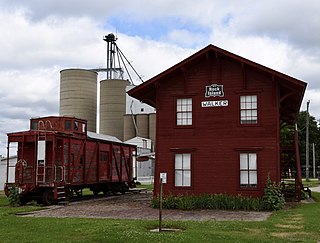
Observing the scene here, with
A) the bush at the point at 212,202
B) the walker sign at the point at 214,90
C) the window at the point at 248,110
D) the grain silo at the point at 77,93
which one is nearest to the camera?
the bush at the point at 212,202

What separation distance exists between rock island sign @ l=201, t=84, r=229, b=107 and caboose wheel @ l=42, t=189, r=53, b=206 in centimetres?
896

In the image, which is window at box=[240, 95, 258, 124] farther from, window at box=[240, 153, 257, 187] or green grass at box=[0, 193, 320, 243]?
green grass at box=[0, 193, 320, 243]

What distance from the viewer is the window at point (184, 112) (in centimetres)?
2303

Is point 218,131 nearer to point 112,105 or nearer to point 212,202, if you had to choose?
point 212,202

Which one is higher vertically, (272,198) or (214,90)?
(214,90)

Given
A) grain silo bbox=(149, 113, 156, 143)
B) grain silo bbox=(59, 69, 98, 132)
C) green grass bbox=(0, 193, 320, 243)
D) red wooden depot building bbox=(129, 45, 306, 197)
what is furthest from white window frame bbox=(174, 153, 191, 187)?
grain silo bbox=(149, 113, 156, 143)

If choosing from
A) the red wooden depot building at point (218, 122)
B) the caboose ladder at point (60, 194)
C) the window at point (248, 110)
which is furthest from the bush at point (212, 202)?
the caboose ladder at point (60, 194)

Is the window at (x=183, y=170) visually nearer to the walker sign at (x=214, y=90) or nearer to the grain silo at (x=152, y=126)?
the walker sign at (x=214, y=90)

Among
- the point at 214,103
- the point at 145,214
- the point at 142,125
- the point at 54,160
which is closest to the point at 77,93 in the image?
the point at 142,125

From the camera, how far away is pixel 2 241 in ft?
40.0

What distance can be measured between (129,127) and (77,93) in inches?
373

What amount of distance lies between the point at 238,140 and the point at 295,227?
773 cm

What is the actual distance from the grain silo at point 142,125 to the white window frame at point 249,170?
50512mm

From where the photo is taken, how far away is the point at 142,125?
2862 inches
